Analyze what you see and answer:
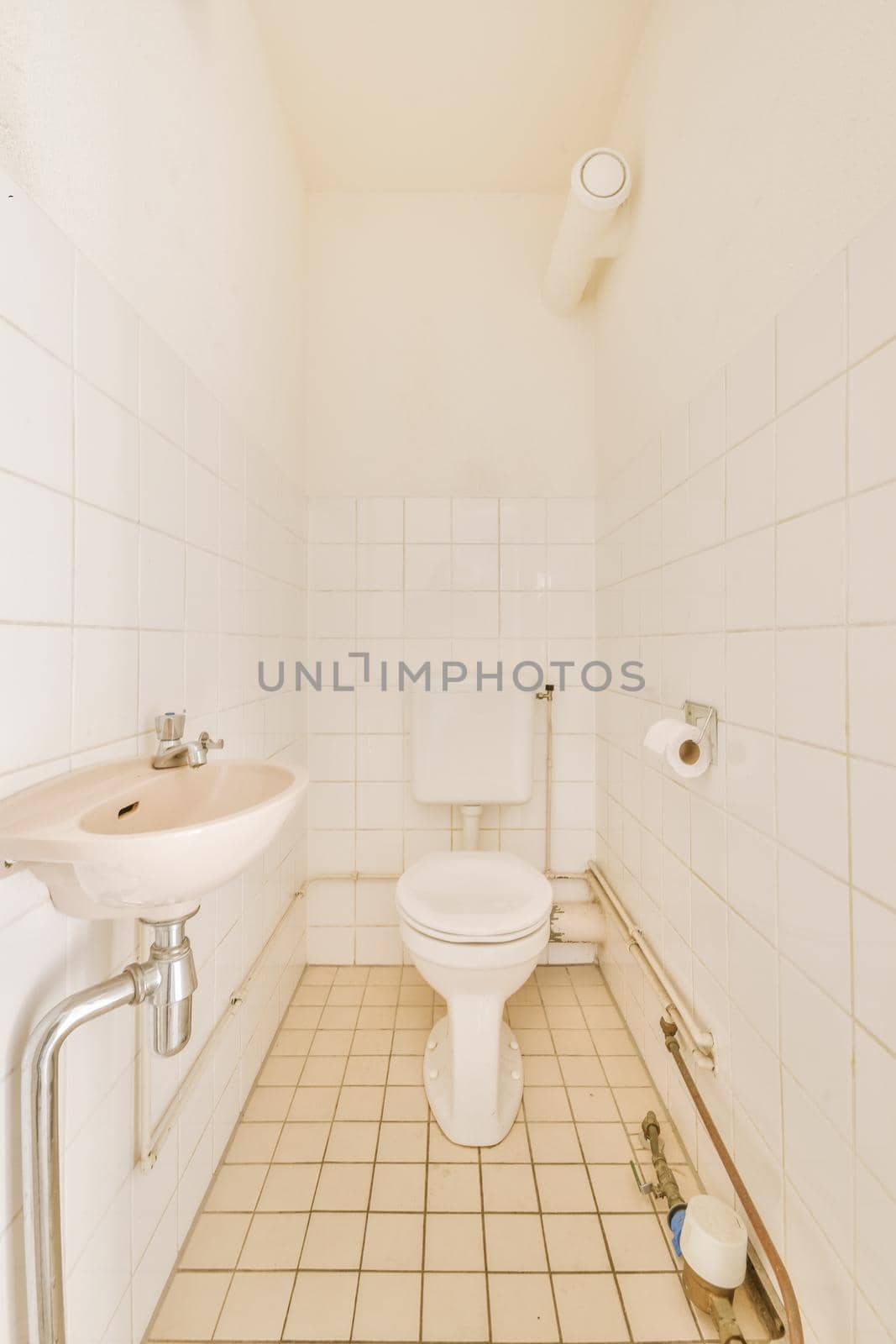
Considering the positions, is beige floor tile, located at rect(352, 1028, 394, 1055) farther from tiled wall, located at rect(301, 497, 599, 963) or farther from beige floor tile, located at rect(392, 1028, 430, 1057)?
tiled wall, located at rect(301, 497, 599, 963)

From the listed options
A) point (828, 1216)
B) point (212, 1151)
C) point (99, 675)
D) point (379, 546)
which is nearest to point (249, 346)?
point (379, 546)

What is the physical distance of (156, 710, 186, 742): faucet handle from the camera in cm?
87

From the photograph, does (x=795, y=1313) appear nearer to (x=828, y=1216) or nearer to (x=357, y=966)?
(x=828, y=1216)

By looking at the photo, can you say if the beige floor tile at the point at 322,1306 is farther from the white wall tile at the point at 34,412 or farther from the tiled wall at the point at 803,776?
the white wall tile at the point at 34,412

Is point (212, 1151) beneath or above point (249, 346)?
beneath

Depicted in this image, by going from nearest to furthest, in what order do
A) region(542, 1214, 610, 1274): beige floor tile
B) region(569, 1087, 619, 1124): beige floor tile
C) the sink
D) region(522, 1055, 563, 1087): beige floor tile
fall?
the sink, region(542, 1214, 610, 1274): beige floor tile, region(569, 1087, 619, 1124): beige floor tile, region(522, 1055, 563, 1087): beige floor tile

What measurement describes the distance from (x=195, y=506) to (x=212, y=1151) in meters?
1.30

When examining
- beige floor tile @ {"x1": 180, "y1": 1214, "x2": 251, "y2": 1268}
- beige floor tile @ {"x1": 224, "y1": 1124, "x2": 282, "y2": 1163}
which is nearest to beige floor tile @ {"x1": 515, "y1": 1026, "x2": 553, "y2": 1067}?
beige floor tile @ {"x1": 224, "y1": 1124, "x2": 282, "y2": 1163}

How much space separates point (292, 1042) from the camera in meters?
1.53

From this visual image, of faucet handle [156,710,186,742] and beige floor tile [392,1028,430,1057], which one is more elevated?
faucet handle [156,710,186,742]

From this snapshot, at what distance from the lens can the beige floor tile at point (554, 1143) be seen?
3.88 ft

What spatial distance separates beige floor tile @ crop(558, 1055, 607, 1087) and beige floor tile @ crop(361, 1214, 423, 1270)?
492 mm

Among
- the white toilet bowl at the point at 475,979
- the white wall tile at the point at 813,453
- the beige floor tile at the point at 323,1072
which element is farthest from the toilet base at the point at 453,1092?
the white wall tile at the point at 813,453

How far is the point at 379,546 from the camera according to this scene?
188 centimetres
